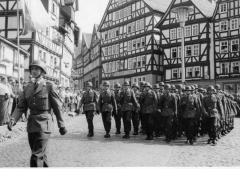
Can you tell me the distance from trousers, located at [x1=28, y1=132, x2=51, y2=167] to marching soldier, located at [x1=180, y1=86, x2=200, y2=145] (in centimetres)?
658

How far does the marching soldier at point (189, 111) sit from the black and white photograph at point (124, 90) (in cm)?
4

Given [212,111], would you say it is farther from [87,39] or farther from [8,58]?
[87,39]

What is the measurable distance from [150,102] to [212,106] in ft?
7.33

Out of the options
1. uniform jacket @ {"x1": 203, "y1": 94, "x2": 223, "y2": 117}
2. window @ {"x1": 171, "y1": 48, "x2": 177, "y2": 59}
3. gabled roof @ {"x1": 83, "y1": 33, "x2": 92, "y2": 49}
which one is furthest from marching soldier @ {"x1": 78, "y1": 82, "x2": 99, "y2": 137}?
gabled roof @ {"x1": 83, "y1": 33, "x2": 92, "y2": 49}

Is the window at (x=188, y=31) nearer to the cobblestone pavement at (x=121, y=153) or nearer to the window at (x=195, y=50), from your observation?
the window at (x=195, y=50)

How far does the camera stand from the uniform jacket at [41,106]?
5.67m

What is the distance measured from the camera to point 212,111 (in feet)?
37.0

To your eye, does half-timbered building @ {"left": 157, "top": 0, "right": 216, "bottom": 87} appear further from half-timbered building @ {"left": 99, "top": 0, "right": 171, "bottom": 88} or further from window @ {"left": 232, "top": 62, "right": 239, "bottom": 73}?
window @ {"left": 232, "top": 62, "right": 239, "bottom": 73}

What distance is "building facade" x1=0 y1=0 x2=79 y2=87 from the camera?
1196 inches

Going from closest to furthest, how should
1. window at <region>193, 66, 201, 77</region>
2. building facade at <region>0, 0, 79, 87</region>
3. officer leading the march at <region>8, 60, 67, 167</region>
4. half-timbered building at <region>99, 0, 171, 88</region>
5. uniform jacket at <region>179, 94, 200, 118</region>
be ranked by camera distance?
officer leading the march at <region>8, 60, 67, 167</region>
uniform jacket at <region>179, 94, 200, 118</region>
building facade at <region>0, 0, 79, 87</region>
window at <region>193, 66, 201, 77</region>
half-timbered building at <region>99, 0, 171, 88</region>

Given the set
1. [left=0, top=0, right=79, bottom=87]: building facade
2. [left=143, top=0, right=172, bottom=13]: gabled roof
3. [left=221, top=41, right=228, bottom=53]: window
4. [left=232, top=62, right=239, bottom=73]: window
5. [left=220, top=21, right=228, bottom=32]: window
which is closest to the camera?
[left=0, top=0, right=79, bottom=87]: building facade

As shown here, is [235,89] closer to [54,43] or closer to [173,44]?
[173,44]

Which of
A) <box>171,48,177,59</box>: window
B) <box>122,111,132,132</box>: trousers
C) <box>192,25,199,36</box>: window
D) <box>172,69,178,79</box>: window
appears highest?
<box>192,25,199,36</box>: window

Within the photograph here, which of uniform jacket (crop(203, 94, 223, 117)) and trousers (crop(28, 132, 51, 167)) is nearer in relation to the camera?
trousers (crop(28, 132, 51, 167))
